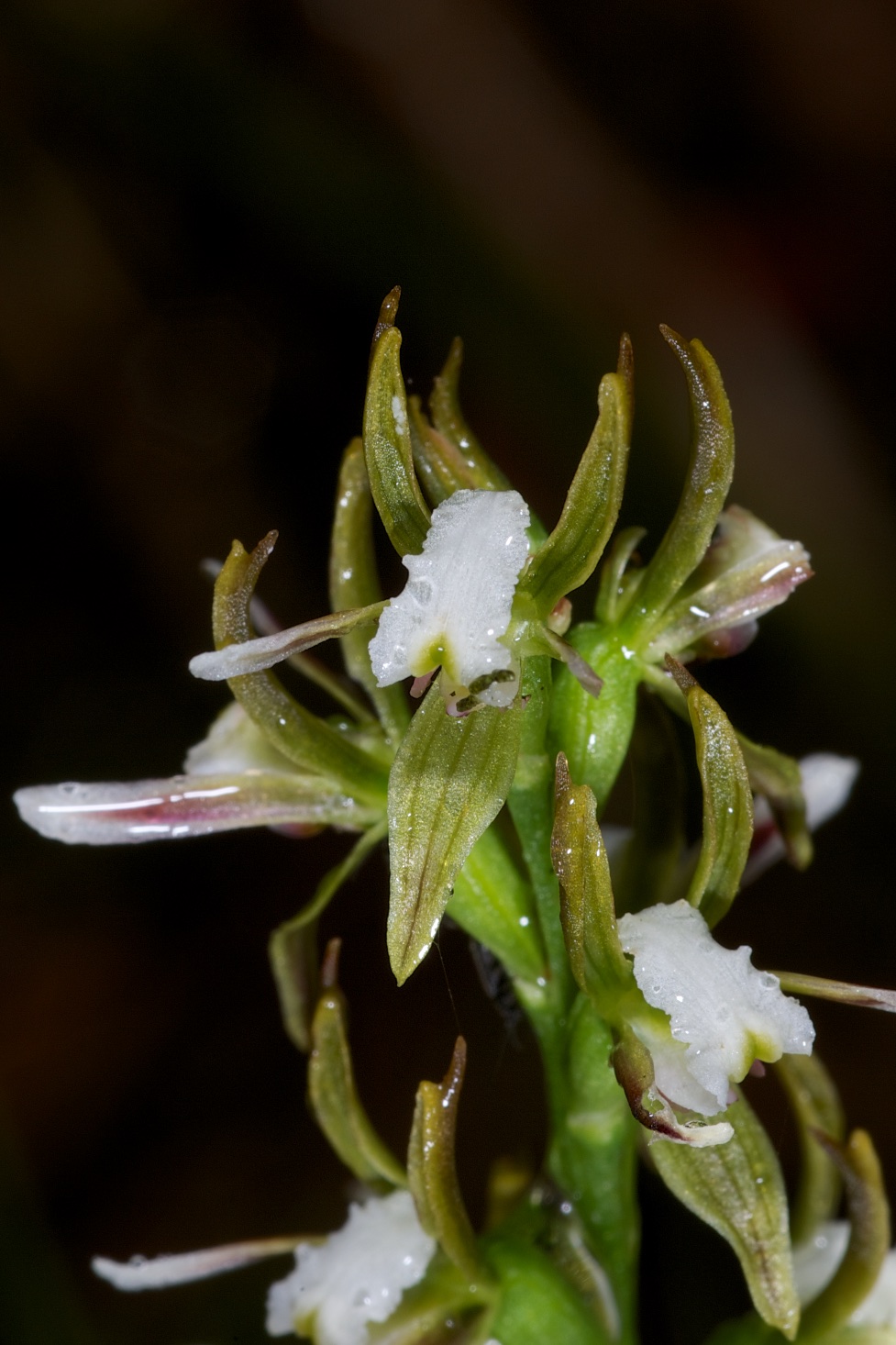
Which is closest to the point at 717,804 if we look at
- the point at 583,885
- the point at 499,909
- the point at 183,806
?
the point at 583,885

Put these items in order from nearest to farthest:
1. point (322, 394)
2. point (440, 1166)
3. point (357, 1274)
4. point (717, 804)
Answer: point (717, 804) < point (440, 1166) < point (357, 1274) < point (322, 394)

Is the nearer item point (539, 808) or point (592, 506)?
point (592, 506)

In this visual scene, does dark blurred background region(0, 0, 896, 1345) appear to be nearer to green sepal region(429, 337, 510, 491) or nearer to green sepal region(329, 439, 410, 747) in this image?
green sepal region(329, 439, 410, 747)

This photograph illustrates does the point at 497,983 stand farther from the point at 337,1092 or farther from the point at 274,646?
the point at 274,646

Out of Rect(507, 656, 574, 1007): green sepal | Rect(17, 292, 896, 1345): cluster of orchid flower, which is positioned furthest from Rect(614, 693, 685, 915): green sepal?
Rect(507, 656, 574, 1007): green sepal

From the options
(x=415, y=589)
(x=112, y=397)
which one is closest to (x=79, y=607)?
(x=112, y=397)

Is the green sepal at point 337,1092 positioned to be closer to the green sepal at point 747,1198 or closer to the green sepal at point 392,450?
the green sepal at point 747,1198

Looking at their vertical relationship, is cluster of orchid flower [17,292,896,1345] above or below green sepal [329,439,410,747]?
below
